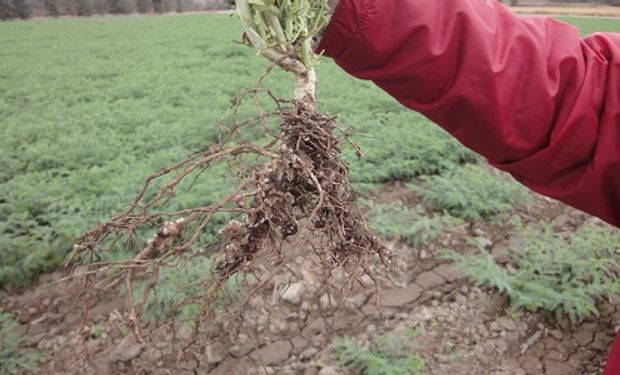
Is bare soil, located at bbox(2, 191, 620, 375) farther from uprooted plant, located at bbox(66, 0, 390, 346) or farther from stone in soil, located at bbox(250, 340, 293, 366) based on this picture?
uprooted plant, located at bbox(66, 0, 390, 346)

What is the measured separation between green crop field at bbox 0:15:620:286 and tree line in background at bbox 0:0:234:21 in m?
15.0

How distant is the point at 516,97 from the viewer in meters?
1.45

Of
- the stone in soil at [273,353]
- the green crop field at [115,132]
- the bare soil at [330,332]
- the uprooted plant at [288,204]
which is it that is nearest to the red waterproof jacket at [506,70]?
the uprooted plant at [288,204]

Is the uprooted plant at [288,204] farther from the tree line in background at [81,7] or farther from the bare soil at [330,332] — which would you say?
the tree line in background at [81,7]

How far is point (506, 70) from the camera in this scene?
1.43 meters

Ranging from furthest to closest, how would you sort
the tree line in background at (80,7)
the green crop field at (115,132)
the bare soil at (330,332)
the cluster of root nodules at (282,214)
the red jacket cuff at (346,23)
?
the tree line in background at (80,7)
the green crop field at (115,132)
the bare soil at (330,332)
the cluster of root nodules at (282,214)
the red jacket cuff at (346,23)

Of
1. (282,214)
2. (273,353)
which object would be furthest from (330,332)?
(282,214)

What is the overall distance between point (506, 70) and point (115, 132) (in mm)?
5489

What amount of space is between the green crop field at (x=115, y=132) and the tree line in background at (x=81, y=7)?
49.1 ft

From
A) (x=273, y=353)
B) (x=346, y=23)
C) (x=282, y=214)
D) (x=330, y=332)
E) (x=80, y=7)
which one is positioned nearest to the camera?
(x=346, y=23)

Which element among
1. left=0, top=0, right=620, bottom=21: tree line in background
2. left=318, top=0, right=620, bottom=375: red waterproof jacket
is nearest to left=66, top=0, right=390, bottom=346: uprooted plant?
left=318, top=0, right=620, bottom=375: red waterproof jacket

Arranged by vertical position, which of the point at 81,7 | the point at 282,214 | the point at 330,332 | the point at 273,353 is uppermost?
the point at 81,7

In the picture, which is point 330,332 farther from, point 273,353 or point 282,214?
point 282,214

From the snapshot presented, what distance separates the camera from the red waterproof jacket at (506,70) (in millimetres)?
1422
